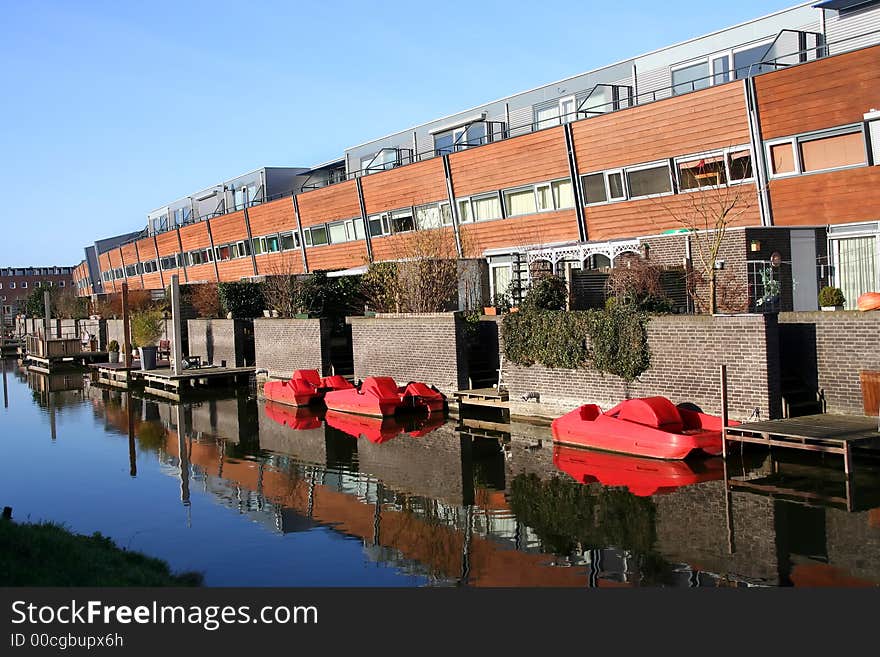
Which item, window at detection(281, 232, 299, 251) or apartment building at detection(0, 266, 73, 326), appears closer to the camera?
window at detection(281, 232, 299, 251)

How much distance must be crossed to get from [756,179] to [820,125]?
1.95m

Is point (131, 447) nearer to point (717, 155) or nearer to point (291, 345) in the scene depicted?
point (291, 345)

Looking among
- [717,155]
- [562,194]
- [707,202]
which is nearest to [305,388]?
[562,194]

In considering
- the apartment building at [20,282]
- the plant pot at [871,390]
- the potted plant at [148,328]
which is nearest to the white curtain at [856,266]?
the plant pot at [871,390]

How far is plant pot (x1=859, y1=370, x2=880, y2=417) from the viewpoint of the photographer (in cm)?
1393

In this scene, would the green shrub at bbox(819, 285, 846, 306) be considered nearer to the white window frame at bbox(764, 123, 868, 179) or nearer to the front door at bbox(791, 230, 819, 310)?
the front door at bbox(791, 230, 819, 310)

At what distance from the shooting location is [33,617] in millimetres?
5980

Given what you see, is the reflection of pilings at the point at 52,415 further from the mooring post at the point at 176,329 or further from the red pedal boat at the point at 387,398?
the red pedal boat at the point at 387,398

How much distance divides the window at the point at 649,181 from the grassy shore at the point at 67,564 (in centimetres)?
1790

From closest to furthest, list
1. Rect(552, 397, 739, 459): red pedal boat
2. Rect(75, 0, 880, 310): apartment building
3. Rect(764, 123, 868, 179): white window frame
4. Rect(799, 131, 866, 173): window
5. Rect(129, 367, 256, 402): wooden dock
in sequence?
Rect(552, 397, 739, 459): red pedal boat, Rect(764, 123, 868, 179): white window frame, Rect(799, 131, 866, 173): window, Rect(75, 0, 880, 310): apartment building, Rect(129, 367, 256, 402): wooden dock

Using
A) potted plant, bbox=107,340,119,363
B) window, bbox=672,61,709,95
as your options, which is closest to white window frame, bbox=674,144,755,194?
window, bbox=672,61,709,95

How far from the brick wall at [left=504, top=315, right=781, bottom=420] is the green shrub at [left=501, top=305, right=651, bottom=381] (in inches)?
8.5

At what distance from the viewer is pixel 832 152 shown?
64.9 ft

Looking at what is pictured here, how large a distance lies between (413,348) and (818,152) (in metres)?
10.9
